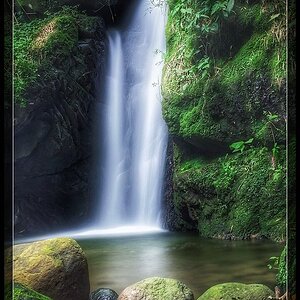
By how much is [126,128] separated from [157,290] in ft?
3.86

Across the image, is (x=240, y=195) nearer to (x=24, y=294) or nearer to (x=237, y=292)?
(x=237, y=292)

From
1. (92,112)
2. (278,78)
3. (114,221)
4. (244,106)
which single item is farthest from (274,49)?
(114,221)

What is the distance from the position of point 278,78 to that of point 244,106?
0.24 m

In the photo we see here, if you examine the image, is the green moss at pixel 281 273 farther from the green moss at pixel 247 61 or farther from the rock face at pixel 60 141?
the rock face at pixel 60 141

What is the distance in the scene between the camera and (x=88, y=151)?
251cm

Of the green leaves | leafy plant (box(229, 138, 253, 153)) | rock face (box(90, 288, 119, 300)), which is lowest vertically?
rock face (box(90, 288, 119, 300))

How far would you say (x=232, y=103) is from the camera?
2.43 metres

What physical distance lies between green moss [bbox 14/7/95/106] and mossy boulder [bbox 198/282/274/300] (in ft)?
4.26

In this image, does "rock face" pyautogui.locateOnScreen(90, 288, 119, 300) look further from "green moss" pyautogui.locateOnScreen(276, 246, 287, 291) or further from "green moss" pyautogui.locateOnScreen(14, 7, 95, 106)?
"green moss" pyautogui.locateOnScreen(14, 7, 95, 106)

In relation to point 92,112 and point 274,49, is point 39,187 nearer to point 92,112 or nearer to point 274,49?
point 92,112

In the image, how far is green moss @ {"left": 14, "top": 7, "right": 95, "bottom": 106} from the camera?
1.96m

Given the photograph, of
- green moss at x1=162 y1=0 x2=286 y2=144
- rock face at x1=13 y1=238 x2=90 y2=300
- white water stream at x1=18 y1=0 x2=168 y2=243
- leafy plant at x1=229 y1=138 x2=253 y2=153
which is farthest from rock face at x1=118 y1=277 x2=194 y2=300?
green moss at x1=162 y1=0 x2=286 y2=144

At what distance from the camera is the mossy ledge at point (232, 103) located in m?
2.22

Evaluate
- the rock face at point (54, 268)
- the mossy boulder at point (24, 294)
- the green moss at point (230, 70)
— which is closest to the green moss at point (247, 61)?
the green moss at point (230, 70)
